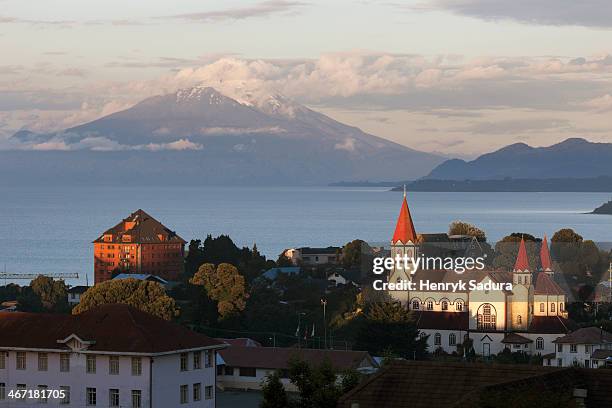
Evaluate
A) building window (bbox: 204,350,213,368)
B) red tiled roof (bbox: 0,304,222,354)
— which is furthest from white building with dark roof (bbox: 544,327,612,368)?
red tiled roof (bbox: 0,304,222,354)

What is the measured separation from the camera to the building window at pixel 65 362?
33.7m

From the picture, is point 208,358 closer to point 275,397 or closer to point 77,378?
point 77,378

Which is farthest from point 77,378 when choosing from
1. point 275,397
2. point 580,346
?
point 580,346

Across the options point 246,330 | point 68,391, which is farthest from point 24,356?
point 246,330

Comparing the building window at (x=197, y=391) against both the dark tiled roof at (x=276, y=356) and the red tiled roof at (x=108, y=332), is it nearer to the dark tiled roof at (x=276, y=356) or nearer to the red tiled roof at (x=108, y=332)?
the red tiled roof at (x=108, y=332)

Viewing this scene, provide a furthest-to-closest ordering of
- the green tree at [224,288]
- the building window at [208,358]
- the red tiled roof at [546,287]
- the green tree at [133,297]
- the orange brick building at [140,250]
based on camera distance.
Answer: the orange brick building at [140,250], the red tiled roof at [546,287], the green tree at [224,288], the green tree at [133,297], the building window at [208,358]

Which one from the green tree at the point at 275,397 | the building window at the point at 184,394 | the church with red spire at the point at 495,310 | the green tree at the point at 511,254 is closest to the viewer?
the green tree at the point at 275,397

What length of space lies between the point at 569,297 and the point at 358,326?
15.8 m

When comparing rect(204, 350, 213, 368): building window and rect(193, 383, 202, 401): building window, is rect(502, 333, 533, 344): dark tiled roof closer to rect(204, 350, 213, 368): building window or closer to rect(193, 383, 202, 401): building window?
rect(204, 350, 213, 368): building window

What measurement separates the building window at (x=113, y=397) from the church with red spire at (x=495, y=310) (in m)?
36.6

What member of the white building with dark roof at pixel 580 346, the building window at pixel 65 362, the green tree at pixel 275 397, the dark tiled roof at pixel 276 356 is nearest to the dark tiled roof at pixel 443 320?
the white building with dark roof at pixel 580 346

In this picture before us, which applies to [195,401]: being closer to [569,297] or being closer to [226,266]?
[226,266]

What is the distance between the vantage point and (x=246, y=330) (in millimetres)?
64875

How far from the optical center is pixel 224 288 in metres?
70.4
